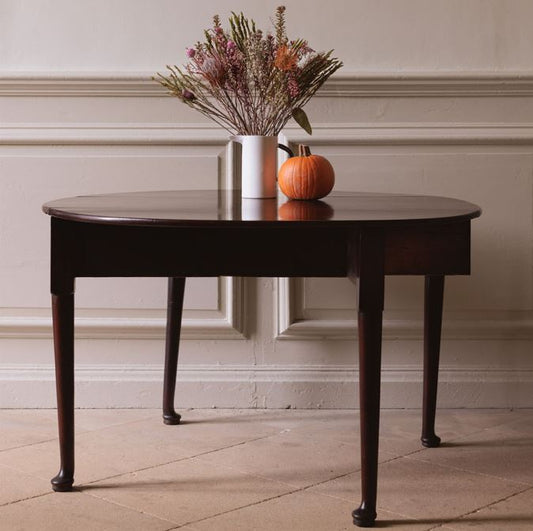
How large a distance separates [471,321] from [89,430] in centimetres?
124

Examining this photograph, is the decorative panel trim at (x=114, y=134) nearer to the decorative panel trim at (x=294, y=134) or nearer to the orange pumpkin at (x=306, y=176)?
the decorative panel trim at (x=294, y=134)

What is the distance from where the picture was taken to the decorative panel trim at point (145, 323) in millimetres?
3158

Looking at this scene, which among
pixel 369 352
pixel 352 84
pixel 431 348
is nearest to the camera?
pixel 369 352

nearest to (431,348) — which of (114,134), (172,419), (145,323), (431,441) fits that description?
(431,441)

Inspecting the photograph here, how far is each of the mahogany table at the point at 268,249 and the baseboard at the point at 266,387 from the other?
79cm

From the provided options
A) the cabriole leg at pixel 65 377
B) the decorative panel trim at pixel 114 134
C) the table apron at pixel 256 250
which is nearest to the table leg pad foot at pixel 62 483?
the cabriole leg at pixel 65 377

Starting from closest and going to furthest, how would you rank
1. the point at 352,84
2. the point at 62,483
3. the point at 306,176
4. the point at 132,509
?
the point at 132,509, the point at 62,483, the point at 306,176, the point at 352,84

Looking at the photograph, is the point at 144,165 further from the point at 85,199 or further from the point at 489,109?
the point at 489,109

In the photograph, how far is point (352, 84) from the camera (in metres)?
3.11

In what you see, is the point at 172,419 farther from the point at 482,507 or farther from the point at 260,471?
the point at 482,507

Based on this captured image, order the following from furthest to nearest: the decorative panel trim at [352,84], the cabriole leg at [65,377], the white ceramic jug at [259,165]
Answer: the decorative panel trim at [352,84] → the white ceramic jug at [259,165] → the cabriole leg at [65,377]

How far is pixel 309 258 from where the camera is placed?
2.21 m

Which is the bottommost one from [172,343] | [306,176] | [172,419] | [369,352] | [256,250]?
[172,419]

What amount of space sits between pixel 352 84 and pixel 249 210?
1000 millimetres
